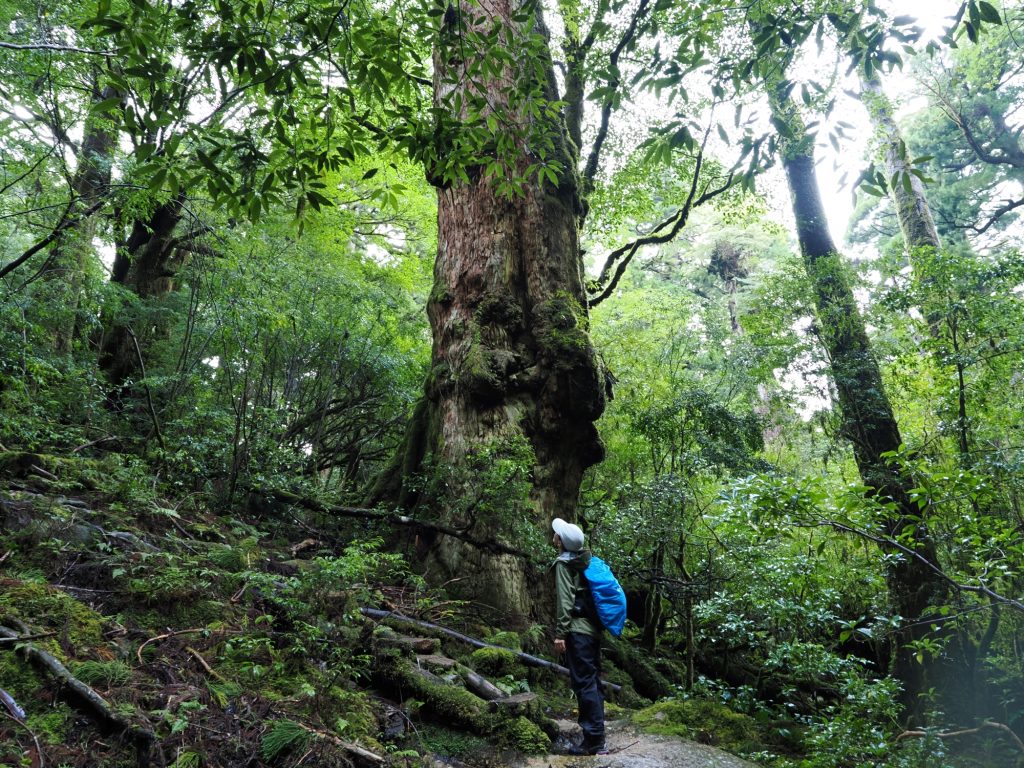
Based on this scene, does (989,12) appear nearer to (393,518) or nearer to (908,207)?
(393,518)

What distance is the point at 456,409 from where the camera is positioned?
7.09 meters

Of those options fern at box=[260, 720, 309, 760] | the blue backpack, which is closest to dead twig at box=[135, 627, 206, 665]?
fern at box=[260, 720, 309, 760]

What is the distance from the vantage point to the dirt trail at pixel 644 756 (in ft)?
12.5

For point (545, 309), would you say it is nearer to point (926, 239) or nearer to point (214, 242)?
point (214, 242)

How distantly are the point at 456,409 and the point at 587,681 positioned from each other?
138 inches

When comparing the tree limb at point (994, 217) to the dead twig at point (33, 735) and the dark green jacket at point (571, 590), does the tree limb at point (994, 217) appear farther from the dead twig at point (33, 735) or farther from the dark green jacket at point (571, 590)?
the dead twig at point (33, 735)

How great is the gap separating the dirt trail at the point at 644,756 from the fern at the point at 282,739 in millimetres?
1472

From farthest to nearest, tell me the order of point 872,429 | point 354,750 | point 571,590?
point 872,429 → point 571,590 → point 354,750

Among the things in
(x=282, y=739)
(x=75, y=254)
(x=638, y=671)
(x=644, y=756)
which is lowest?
(x=638, y=671)

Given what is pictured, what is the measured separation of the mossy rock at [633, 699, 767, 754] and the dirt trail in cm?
A: 26

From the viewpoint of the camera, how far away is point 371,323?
31.4 feet

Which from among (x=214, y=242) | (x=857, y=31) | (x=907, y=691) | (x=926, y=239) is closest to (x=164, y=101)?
(x=857, y=31)

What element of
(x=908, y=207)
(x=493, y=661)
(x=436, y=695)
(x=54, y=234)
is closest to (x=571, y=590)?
(x=493, y=661)

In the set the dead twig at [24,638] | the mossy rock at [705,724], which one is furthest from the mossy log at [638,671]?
the dead twig at [24,638]
